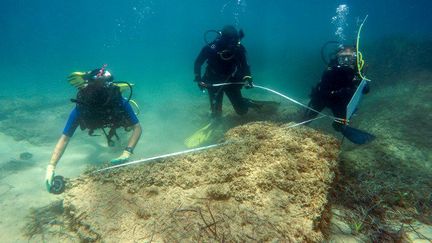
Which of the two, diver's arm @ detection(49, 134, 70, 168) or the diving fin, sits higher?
the diving fin

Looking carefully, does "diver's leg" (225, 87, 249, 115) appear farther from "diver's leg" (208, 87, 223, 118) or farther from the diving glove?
the diving glove

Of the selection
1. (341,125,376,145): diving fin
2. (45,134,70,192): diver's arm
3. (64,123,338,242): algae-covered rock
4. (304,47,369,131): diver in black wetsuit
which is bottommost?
(45,134,70,192): diver's arm

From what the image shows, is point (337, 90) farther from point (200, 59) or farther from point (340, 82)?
point (200, 59)

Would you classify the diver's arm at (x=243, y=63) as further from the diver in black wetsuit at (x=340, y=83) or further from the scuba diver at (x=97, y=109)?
the scuba diver at (x=97, y=109)

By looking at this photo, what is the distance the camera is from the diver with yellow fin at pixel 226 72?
6762mm

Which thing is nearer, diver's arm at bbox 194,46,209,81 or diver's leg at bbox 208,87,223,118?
diver's leg at bbox 208,87,223,118

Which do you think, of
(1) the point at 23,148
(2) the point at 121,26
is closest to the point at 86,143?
(1) the point at 23,148

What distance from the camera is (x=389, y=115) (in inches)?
270

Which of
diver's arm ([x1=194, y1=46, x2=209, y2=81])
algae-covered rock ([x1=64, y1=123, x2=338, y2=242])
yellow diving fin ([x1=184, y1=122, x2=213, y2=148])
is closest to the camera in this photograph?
algae-covered rock ([x1=64, y1=123, x2=338, y2=242])

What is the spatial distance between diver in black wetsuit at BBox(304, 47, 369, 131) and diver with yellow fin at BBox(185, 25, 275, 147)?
1474 mm

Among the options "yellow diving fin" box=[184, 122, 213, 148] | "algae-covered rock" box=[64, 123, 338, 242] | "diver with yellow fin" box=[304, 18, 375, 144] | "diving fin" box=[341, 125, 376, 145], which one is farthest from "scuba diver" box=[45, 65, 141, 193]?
"diver with yellow fin" box=[304, 18, 375, 144]

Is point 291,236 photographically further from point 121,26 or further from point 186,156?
point 121,26

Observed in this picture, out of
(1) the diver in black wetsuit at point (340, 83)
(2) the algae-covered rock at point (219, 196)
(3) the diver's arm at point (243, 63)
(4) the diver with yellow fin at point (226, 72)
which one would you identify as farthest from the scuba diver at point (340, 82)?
(2) the algae-covered rock at point (219, 196)

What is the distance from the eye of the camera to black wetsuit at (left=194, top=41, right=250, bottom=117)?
686 cm
